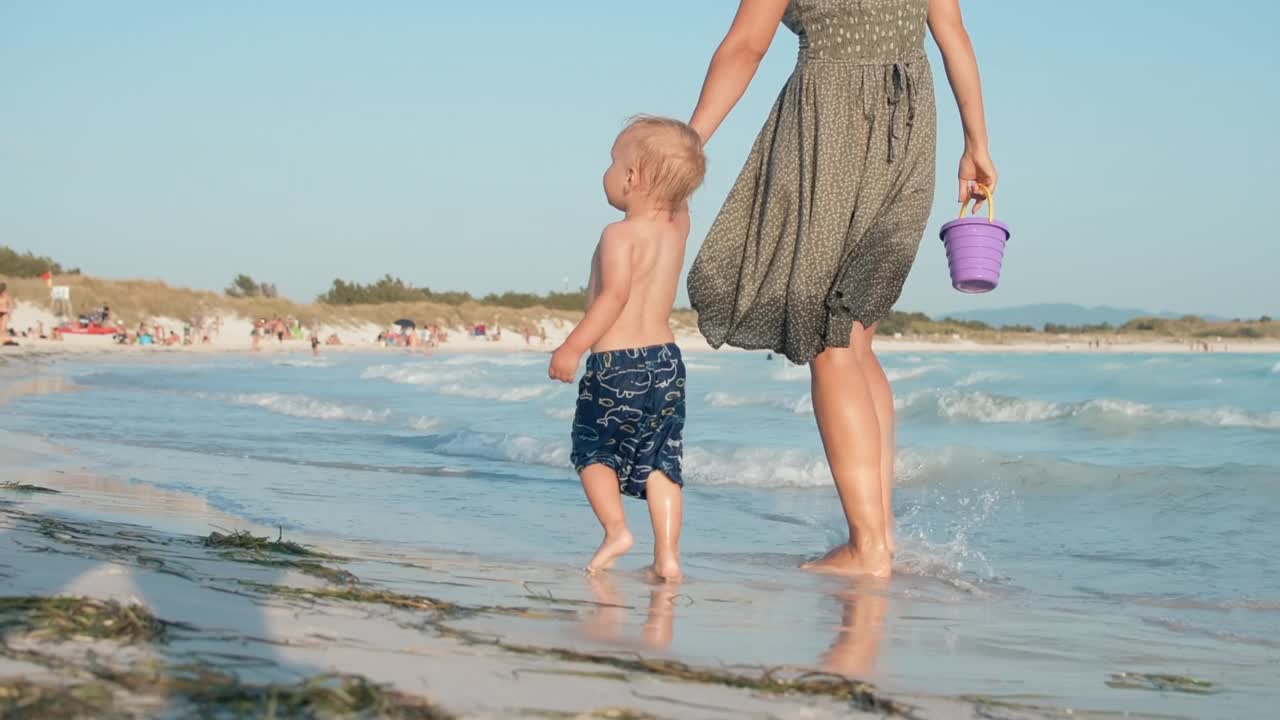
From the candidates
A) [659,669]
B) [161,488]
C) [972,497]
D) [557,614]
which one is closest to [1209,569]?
[972,497]

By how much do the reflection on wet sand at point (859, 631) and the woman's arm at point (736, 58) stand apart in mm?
1297

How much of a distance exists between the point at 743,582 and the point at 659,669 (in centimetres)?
149

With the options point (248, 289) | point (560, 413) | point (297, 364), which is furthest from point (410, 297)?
point (560, 413)

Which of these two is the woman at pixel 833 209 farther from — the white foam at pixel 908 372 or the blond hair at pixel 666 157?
the white foam at pixel 908 372

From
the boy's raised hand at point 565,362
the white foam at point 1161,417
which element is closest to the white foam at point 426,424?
the white foam at point 1161,417

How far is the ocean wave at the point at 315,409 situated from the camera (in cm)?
1176

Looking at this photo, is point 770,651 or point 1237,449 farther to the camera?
point 1237,449

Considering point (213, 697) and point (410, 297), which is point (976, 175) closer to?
point (213, 697)

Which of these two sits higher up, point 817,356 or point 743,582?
point 817,356

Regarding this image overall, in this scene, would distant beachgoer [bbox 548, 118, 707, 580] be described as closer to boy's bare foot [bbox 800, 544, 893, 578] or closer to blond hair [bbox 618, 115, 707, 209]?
blond hair [bbox 618, 115, 707, 209]

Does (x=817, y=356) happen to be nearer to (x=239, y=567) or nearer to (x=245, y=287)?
(x=239, y=567)

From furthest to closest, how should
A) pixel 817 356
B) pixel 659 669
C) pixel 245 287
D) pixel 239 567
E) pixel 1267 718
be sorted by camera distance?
pixel 245 287
pixel 817 356
pixel 239 567
pixel 1267 718
pixel 659 669

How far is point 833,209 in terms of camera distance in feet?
11.6

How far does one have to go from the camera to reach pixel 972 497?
6.25m
